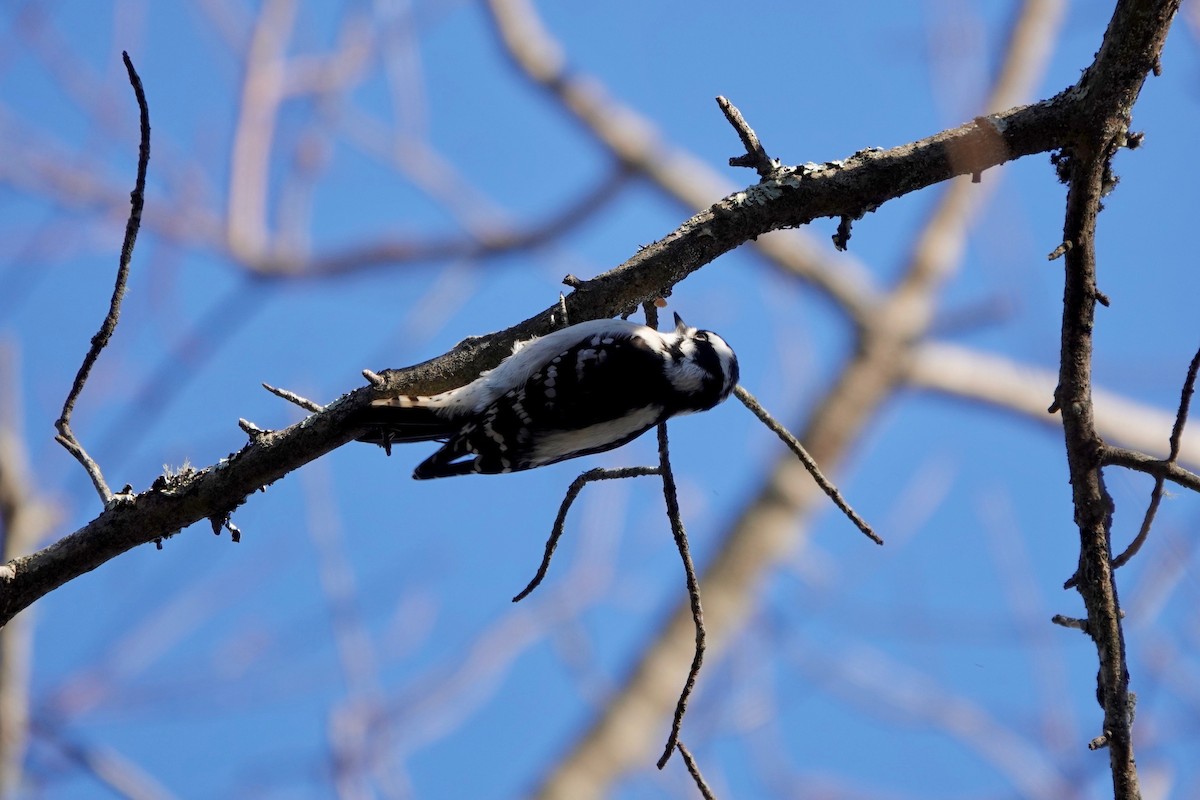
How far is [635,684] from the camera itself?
989cm

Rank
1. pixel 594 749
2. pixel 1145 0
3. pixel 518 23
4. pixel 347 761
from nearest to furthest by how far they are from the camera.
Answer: pixel 1145 0
pixel 347 761
pixel 518 23
pixel 594 749

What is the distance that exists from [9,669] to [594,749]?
5.95m

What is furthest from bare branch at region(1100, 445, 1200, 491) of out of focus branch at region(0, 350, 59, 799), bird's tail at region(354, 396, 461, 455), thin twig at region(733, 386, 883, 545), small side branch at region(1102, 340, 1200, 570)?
out of focus branch at region(0, 350, 59, 799)

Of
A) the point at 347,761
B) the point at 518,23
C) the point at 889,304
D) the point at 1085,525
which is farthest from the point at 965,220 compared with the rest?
the point at 1085,525

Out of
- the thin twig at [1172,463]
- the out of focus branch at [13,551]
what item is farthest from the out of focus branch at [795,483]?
the thin twig at [1172,463]

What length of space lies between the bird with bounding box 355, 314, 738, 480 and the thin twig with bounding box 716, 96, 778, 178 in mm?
766

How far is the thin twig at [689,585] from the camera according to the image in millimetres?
2428

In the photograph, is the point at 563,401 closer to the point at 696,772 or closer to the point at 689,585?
the point at 689,585

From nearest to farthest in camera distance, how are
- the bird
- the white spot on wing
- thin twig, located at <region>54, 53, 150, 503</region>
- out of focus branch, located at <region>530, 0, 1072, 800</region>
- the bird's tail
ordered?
thin twig, located at <region>54, 53, 150, 503</region>, the bird's tail, the bird, the white spot on wing, out of focus branch, located at <region>530, 0, 1072, 800</region>

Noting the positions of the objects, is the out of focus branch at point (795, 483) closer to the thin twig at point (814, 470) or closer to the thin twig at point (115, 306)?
the thin twig at point (814, 470)

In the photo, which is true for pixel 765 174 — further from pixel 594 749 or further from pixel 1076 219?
pixel 594 749

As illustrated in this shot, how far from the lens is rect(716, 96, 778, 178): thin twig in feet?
8.93

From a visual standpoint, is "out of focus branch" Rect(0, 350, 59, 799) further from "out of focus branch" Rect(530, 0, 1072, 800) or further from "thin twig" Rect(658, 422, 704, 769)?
→ "out of focus branch" Rect(530, 0, 1072, 800)

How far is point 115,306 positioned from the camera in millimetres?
2215
